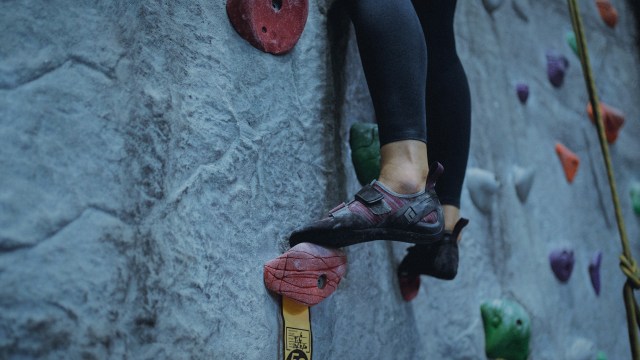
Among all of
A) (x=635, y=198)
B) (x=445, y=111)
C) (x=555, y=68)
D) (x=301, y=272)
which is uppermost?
(x=445, y=111)

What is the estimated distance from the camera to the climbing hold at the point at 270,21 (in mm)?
996

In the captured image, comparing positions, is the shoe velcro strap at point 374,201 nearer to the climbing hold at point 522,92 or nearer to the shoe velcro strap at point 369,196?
the shoe velcro strap at point 369,196

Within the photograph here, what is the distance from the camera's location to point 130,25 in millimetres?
876

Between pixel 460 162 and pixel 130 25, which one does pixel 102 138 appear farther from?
pixel 460 162

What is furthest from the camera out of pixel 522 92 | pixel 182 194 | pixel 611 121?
pixel 611 121

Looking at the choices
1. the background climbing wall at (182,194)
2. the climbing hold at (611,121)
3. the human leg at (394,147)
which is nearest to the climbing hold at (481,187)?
the background climbing wall at (182,194)

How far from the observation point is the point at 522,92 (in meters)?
1.65

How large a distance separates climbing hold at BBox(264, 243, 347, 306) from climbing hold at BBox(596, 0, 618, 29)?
1.59 meters

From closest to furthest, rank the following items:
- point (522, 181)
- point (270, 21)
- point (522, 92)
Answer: point (270, 21)
point (522, 181)
point (522, 92)

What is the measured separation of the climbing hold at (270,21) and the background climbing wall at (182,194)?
0.02 metres

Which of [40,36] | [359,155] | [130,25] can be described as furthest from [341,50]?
[40,36]

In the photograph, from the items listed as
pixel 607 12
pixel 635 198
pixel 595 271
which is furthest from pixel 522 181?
pixel 607 12

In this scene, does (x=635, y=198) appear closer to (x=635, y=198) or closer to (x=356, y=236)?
(x=635, y=198)

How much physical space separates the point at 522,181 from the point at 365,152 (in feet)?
1.85
